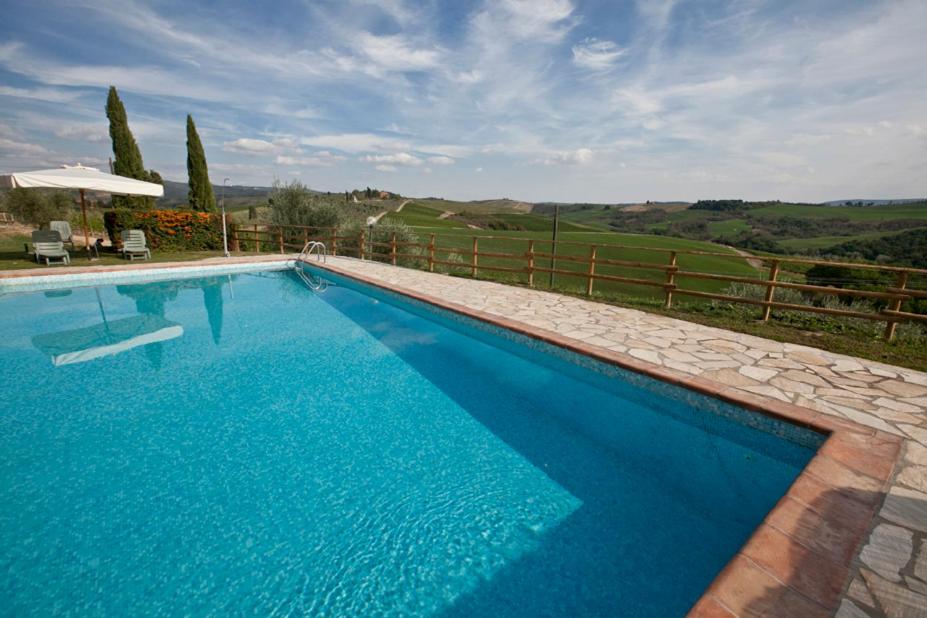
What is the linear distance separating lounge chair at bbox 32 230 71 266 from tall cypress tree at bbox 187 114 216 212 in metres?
8.53

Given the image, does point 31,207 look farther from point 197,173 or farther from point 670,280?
point 670,280

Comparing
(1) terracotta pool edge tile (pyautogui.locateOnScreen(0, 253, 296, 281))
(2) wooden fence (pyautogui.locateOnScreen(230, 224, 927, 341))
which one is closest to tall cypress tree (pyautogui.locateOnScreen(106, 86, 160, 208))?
(2) wooden fence (pyautogui.locateOnScreen(230, 224, 927, 341))

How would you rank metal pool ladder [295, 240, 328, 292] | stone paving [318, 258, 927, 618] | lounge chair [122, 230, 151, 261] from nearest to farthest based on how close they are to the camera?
stone paving [318, 258, 927, 618], metal pool ladder [295, 240, 328, 292], lounge chair [122, 230, 151, 261]

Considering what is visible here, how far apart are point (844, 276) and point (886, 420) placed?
9779 millimetres

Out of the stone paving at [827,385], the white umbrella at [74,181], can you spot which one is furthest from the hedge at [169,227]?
the stone paving at [827,385]

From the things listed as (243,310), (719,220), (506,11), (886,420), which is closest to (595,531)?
(886,420)

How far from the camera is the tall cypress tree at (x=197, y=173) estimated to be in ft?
58.3

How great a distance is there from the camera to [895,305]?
5.20m

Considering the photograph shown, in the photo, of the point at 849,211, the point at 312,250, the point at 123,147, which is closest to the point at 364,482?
the point at 312,250

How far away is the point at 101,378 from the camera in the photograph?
469cm

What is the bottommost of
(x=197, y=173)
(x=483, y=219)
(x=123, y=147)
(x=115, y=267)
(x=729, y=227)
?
(x=115, y=267)

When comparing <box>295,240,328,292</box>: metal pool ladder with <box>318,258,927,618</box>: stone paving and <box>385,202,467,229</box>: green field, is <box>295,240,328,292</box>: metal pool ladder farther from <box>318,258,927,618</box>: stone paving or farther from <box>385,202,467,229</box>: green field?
<box>385,202,467,229</box>: green field

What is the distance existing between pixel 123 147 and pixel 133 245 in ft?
27.3

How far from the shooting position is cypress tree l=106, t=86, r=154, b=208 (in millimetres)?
15695
